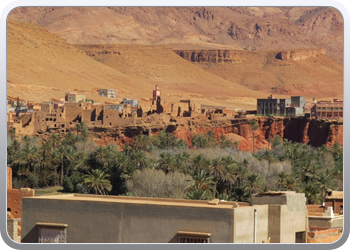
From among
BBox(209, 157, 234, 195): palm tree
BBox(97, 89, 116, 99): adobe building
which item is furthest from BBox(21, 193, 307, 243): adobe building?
BBox(97, 89, 116, 99): adobe building

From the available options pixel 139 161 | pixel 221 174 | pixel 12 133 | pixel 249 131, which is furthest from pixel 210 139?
pixel 221 174

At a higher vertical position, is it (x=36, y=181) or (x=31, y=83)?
(x=31, y=83)

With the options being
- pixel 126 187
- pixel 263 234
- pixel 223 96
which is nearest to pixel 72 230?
pixel 263 234

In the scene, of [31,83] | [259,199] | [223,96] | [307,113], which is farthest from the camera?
[223,96]

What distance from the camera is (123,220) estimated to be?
15.5 m

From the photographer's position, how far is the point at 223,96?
13812cm

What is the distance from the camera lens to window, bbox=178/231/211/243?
14664mm

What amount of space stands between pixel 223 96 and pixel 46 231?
402 feet

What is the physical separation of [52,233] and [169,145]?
46741 millimetres

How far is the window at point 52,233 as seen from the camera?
1605cm

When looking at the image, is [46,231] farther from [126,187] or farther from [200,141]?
[200,141]

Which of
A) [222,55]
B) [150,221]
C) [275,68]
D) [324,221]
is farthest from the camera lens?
[222,55]

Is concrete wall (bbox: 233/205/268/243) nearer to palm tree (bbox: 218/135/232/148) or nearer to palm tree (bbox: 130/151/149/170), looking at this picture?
palm tree (bbox: 130/151/149/170)

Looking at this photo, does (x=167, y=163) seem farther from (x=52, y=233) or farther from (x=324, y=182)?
(x=52, y=233)
